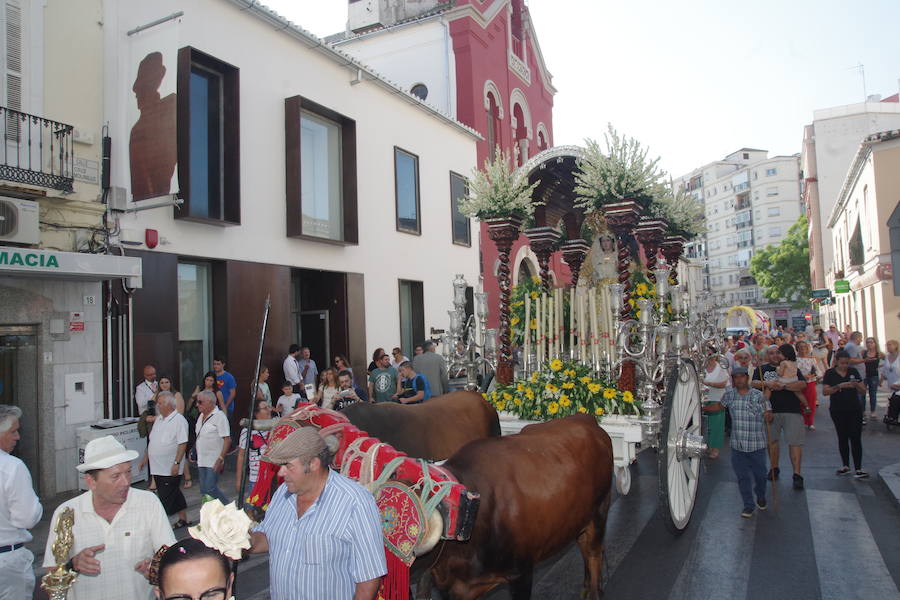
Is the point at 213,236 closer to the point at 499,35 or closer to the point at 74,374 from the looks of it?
the point at 74,374

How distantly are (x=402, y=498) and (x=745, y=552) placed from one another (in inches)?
169

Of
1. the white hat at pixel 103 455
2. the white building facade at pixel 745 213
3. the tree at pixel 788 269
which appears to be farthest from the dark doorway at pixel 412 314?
the white building facade at pixel 745 213

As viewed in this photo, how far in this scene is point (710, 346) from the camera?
11.3 meters

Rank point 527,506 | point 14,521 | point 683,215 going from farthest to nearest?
point 683,215, point 527,506, point 14,521

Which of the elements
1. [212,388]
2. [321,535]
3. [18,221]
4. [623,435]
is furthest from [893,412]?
[18,221]

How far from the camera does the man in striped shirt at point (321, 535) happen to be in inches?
99.9

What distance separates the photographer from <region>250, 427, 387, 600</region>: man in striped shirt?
254 centimetres

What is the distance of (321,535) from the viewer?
2.54 m

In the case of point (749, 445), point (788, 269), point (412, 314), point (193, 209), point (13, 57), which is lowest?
point (749, 445)

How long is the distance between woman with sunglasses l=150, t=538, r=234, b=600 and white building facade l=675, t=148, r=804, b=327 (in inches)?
2674

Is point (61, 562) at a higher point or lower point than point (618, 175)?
lower

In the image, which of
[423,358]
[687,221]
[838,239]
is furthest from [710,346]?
[838,239]

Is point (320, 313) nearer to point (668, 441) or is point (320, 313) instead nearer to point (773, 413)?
point (773, 413)

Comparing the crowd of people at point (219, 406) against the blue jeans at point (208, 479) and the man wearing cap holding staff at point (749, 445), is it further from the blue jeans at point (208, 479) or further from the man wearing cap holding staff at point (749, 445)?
the man wearing cap holding staff at point (749, 445)
